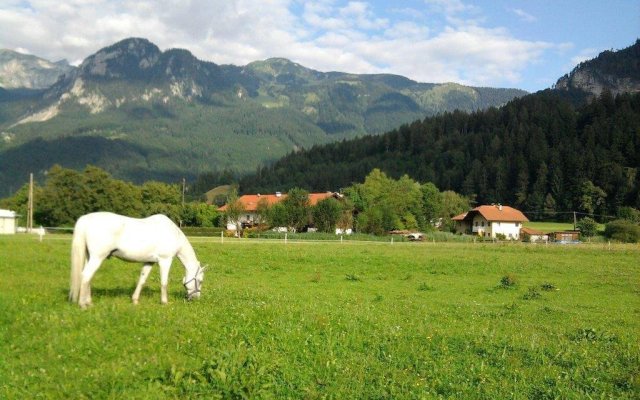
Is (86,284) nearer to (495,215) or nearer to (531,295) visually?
(531,295)

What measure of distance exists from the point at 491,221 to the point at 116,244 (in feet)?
426

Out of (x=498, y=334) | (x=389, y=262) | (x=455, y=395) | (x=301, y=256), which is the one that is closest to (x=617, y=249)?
(x=389, y=262)

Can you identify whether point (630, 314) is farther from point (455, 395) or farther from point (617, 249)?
point (617, 249)

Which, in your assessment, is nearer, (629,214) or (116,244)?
(116,244)

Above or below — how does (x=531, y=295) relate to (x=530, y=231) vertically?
below

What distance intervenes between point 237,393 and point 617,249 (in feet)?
178

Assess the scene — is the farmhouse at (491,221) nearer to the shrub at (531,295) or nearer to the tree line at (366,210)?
the tree line at (366,210)

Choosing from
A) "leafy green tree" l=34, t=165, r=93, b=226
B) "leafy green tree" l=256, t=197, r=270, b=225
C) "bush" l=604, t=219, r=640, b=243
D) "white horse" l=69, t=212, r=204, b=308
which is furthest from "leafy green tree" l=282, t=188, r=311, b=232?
"white horse" l=69, t=212, r=204, b=308

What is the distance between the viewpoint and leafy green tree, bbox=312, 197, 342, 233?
107938mm

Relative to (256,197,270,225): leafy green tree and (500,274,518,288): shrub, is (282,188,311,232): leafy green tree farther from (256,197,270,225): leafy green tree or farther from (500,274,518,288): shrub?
(500,274,518,288): shrub

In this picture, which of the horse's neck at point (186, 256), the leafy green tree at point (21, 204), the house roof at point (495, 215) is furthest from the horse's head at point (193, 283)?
the house roof at point (495, 215)

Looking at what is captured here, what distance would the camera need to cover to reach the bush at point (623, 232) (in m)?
96.4

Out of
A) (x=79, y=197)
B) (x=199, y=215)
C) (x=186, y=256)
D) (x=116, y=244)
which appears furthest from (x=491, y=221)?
(x=116, y=244)

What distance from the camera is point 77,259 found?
1398 cm
